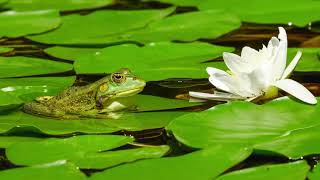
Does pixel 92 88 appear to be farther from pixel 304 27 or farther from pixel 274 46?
pixel 304 27

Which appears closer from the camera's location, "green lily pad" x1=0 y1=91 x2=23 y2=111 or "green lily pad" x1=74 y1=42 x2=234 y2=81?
"green lily pad" x1=0 y1=91 x2=23 y2=111

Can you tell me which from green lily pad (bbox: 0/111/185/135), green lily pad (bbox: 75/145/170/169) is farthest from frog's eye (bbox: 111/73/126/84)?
green lily pad (bbox: 75/145/170/169)

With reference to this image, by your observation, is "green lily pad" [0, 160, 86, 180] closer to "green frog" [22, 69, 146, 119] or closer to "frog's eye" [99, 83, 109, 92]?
"green frog" [22, 69, 146, 119]

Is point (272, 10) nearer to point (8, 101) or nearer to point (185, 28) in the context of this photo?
point (185, 28)

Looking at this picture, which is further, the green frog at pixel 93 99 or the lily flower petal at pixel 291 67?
the green frog at pixel 93 99

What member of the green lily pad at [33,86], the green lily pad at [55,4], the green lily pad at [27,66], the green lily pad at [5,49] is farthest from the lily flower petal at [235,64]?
the green lily pad at [55,4]

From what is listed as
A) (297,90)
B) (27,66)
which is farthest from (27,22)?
(297,90)

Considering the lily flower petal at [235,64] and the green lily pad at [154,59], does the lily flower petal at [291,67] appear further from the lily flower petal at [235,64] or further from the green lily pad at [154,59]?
the green lily pad at [154,59]
